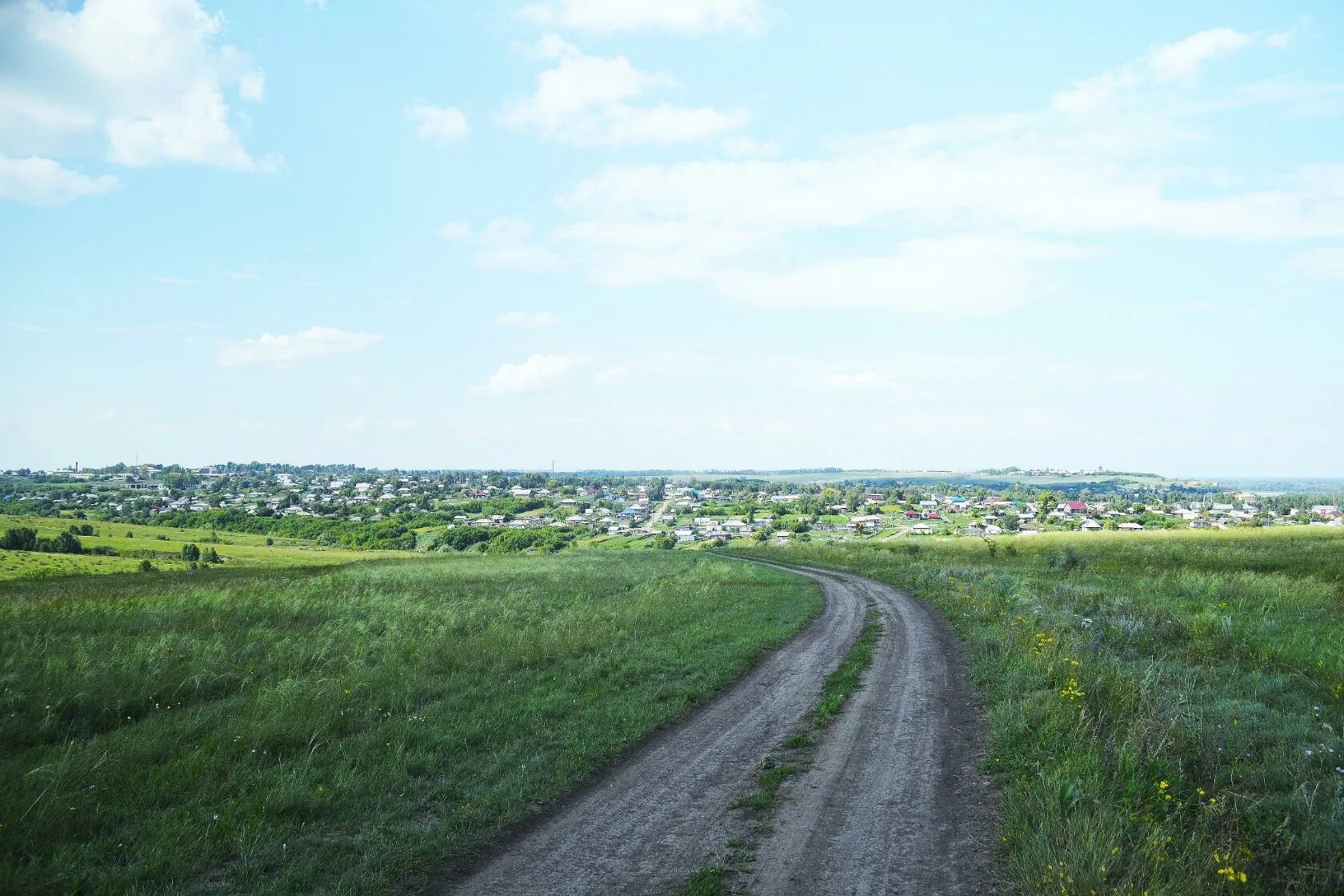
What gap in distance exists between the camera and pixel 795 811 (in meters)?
7.66

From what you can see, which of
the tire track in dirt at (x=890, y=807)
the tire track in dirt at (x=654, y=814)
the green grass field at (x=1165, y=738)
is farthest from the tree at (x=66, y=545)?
the tire track in dirt at (x=890, y=807)

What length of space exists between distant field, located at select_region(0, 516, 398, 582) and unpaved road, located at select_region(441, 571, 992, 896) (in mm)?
43246

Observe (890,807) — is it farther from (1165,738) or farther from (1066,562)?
(1066,562)

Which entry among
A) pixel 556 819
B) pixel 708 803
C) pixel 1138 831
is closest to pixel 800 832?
pixel 708 803

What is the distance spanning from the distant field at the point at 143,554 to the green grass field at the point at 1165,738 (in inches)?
1865

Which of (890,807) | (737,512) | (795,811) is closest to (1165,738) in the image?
(890,807)

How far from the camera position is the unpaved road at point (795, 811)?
6.29m

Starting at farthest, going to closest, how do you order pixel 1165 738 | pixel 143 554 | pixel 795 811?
pixel 143 554 → pixel 1165 738 → pixel 795 811

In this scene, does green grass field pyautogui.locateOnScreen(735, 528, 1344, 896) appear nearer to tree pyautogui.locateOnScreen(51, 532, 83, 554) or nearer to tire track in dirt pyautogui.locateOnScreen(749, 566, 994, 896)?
tire track in dirt pyautogui.locateOnScreen(749, 566, 994, 896)

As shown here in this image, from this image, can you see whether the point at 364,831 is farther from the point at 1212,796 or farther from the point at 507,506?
the point at 507,506

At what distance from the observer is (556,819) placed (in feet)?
25.3

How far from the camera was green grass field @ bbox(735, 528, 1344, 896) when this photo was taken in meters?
5.99

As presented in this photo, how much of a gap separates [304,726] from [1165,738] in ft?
38.9

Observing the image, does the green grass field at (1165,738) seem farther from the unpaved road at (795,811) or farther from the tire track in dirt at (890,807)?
the unpaved road at (795,811)
